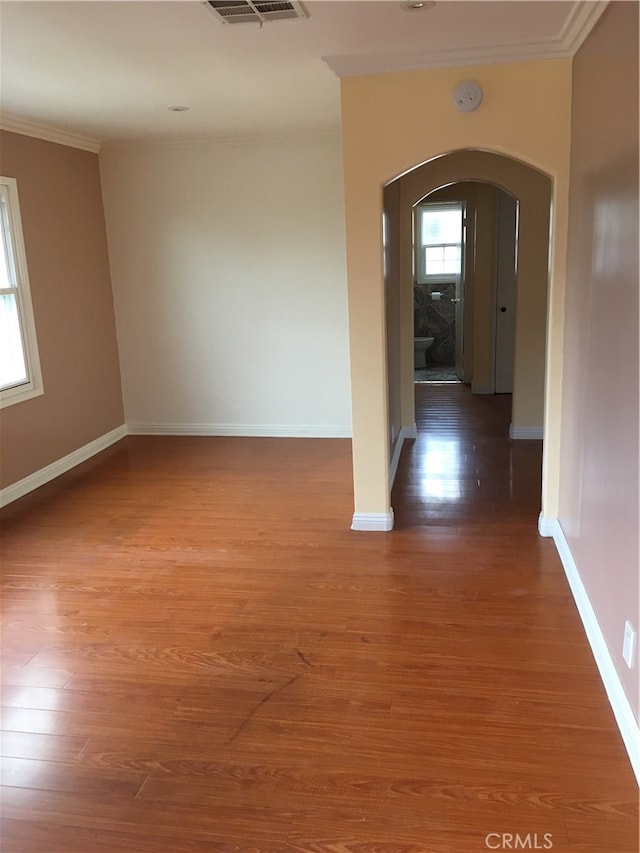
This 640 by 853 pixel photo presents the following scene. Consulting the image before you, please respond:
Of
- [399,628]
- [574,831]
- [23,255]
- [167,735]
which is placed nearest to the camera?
[574,831]

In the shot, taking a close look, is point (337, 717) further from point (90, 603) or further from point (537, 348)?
point (537, 348)

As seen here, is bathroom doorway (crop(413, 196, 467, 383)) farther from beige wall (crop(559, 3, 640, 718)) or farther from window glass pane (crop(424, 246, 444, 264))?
beige wall (crop(559, 3, 640, 718))

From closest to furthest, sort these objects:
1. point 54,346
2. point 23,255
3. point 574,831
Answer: point 574,831, point 23,255, point 54,346

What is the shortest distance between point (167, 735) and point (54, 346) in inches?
142

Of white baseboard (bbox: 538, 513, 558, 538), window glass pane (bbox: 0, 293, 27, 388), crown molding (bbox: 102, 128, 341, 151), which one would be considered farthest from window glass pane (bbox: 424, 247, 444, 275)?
white baseboard (bbox: 538, 513, 558, 538)

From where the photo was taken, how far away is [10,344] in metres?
4.77

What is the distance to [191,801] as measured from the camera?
210 centimetres

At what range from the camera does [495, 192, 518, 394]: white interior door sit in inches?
284

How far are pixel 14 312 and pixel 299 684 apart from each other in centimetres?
349

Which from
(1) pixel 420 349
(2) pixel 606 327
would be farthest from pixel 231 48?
(1) pixel 420 349

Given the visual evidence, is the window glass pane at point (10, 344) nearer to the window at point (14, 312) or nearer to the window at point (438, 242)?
the window at point (14, 312)

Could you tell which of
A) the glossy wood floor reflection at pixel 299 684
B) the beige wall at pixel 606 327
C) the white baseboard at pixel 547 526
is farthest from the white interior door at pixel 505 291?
the beige wall at pixel 606 327

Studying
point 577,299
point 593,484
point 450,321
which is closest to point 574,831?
point 593,484

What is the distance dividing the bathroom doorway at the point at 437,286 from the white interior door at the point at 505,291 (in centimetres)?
157
